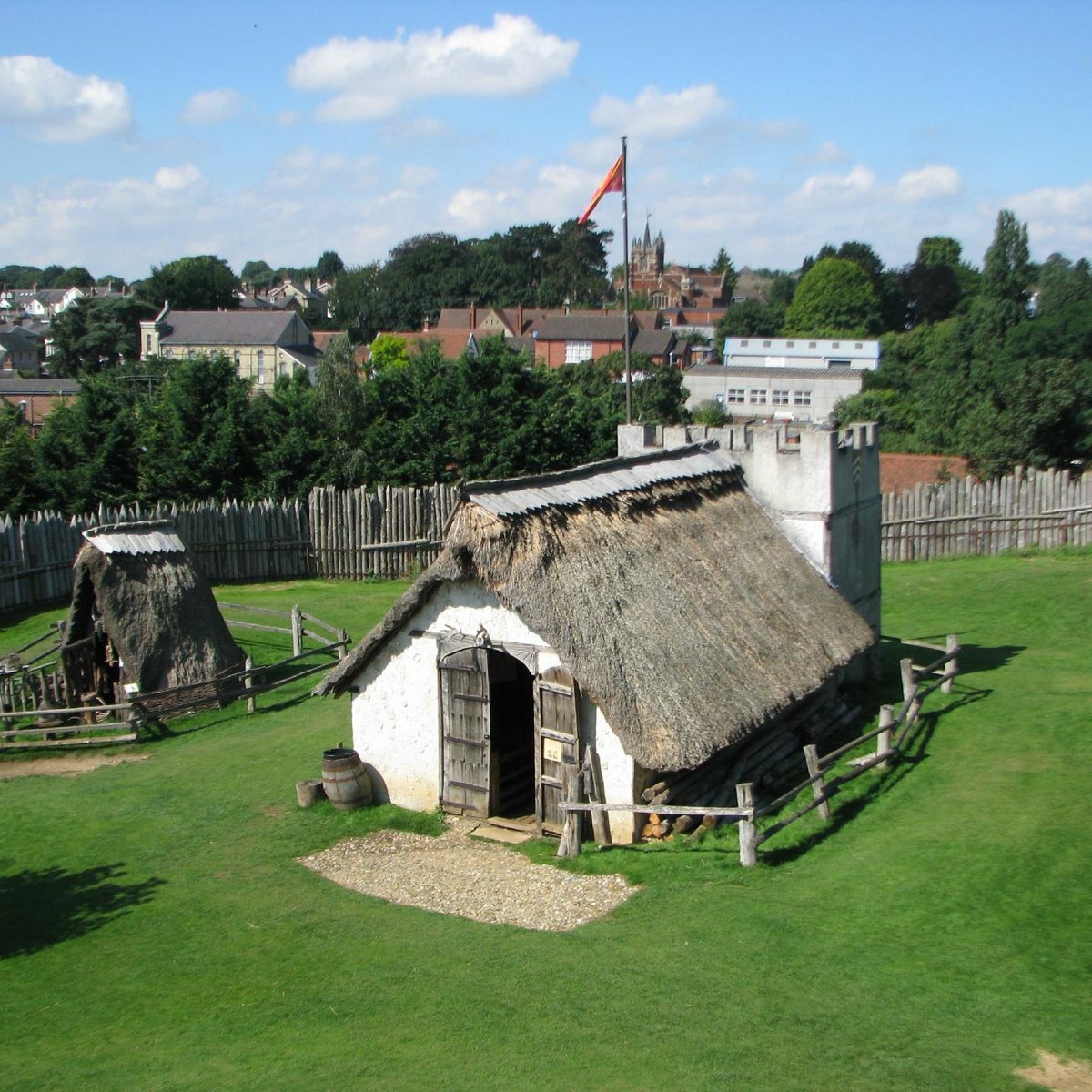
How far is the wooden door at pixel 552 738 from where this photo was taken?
43.8 ft

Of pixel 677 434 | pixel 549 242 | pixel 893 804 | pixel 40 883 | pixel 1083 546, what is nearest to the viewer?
pixel 40 883

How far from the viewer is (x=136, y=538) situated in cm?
2055

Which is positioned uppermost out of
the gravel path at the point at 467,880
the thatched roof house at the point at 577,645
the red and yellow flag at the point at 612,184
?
the red and yellow flag at the point at 612,184

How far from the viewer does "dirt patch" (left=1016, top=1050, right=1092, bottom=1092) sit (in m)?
8.23

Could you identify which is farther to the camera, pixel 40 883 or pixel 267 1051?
pixel 40 883

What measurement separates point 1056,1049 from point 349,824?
8.48 metres

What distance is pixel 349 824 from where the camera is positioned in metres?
14.4

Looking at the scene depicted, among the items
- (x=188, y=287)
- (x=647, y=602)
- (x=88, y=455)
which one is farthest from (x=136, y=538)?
(x=188, y=287)

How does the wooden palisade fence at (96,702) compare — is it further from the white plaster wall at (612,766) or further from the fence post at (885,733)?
the fence post at (885,733)

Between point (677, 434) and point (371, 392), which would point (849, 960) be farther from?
point (371, 392)

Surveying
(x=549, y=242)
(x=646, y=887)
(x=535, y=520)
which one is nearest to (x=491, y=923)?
(x=646, y=887)

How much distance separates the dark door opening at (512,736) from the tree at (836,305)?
93.0 metres

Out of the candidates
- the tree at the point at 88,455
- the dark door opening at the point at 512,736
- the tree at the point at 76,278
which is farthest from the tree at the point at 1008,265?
the tree at the point at 76,278

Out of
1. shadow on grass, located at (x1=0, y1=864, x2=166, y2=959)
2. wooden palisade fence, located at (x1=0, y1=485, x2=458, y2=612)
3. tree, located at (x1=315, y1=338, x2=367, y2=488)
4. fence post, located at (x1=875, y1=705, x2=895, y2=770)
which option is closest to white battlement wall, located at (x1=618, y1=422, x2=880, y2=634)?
fence post, located at (x1=875, y1=705, x2=895, y2=770)
